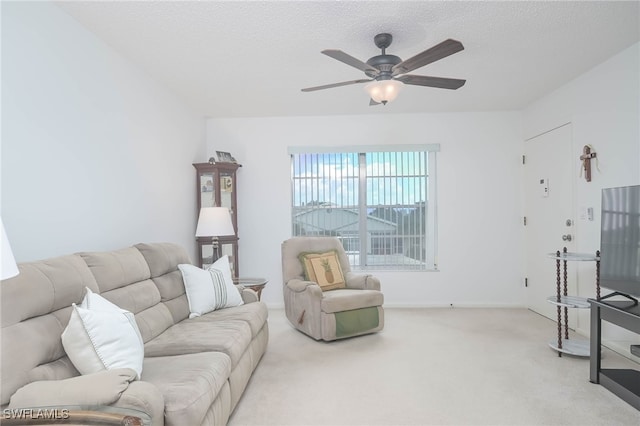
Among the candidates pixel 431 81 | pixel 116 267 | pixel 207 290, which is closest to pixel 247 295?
pixel 207 290

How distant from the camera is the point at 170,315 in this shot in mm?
2684

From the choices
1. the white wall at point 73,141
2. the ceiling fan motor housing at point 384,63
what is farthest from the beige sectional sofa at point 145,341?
the ceiling fan motor housing at point 384,63

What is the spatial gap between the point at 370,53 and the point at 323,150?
2.03 meters

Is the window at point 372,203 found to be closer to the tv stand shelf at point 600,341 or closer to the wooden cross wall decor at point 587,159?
the wooden cross wall decor at point 587,159

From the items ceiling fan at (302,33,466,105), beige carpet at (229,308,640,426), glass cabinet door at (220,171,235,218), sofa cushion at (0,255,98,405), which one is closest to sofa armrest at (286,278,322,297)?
beige carpet at (229,308,640,426)

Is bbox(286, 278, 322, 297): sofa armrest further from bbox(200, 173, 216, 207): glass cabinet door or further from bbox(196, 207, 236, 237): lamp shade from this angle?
bbox(200, 173, 216, 207): glass cabinet door

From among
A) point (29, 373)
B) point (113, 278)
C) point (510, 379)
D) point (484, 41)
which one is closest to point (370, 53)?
point (484, 41)

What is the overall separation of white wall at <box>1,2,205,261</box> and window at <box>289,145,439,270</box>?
6.34 ft

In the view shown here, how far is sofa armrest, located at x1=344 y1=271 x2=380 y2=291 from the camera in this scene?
3934 mm

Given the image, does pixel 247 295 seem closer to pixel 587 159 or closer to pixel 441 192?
pixel 441 192

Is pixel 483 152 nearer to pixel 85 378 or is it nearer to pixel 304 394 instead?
pixel 304 394

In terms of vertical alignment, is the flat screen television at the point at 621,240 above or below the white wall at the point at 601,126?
below

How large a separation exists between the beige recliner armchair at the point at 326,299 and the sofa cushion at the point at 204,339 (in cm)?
106

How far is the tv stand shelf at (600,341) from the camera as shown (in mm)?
2331
